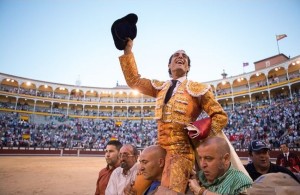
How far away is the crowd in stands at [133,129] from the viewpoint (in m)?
20.0

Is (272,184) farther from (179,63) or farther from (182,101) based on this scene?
(179,63)

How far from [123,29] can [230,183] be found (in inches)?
67.9

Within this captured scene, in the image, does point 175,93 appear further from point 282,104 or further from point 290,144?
point 282,104

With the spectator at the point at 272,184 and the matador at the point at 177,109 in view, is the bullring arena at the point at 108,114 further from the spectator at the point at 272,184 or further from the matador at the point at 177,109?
the spectator at the point at 272,184

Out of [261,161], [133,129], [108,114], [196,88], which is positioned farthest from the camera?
[108,114]

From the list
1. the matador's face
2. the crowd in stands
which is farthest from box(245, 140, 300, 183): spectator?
the crowd in stands

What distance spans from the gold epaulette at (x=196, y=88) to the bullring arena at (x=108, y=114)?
16751 millimetres

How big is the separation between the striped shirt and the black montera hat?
1.57m

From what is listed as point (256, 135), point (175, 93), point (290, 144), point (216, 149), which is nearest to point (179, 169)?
point (216, 149)

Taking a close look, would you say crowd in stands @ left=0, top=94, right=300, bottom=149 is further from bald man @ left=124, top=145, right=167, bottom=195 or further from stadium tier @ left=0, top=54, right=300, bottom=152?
bald man @ left=124, top=145, right=167, bottom=195

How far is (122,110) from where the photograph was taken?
144 ft

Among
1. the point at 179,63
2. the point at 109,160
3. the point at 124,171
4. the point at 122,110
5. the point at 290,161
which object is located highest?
the point at 122,110

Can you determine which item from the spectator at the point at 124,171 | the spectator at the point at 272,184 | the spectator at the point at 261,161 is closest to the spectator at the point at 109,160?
the spectator at the point at 124,171

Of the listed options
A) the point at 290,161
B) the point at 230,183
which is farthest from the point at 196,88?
the point at 290,161
